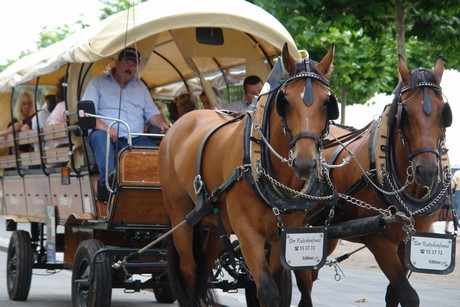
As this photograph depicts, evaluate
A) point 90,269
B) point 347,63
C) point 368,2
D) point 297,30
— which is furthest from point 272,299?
point 347,63

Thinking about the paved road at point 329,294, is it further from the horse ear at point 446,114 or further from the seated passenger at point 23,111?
the horse ear at point 446,114

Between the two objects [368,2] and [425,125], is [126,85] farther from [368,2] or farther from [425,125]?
[368,2]

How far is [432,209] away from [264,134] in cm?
133

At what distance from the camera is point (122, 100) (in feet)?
28.3

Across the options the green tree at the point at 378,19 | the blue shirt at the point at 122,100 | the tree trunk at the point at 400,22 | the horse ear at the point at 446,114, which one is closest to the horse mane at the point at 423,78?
the horse ear at the point at 446,114

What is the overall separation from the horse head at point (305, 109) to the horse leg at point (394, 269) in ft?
4.24

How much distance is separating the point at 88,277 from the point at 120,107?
151 cm

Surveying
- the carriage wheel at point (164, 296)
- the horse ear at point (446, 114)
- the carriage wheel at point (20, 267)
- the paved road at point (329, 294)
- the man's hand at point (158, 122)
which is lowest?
the paved road at point (329, 294)

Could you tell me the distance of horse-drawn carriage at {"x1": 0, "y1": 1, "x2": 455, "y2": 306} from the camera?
19.8ft

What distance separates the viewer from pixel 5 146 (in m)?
11.1

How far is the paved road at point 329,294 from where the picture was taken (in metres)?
9.95

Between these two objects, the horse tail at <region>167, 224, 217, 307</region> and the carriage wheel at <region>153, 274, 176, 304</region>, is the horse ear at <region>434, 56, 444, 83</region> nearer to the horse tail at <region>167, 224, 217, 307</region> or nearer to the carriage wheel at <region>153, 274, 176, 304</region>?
the horse tail at <region>167, 224, 217, 307</region>

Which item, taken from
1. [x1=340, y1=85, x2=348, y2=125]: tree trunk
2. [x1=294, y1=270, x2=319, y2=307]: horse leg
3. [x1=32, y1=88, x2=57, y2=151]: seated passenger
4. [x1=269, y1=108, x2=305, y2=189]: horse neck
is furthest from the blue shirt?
[x1=340, y1=85, x2=348, y2=125]: tree trunk

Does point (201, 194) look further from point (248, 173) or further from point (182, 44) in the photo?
point (182, 44)
